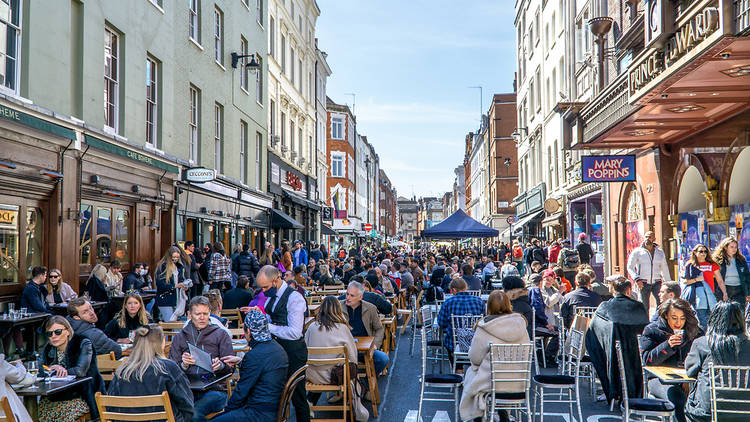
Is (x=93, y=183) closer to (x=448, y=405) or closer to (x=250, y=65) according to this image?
(x=448, y=405)

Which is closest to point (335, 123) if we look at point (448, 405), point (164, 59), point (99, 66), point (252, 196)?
point (252, 196)

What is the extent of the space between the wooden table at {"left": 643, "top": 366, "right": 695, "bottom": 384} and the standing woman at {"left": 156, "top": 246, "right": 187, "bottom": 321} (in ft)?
29.0

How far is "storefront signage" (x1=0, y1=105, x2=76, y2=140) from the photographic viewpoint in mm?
10242

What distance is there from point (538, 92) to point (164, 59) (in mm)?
22041

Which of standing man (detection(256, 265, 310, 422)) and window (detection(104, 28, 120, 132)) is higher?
window (detection(104, 28, 120, 132))

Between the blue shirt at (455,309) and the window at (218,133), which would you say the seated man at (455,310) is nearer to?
the blue shirt at (455,309)

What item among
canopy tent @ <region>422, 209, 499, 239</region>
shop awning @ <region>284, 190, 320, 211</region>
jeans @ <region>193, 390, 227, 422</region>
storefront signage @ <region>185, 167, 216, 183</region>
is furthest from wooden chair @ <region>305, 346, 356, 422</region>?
shop awning @ <region>284, 190, 320, 211</region>

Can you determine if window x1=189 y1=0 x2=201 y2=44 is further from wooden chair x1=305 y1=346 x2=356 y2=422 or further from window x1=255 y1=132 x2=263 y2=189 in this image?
wooden chair x1=305 y1=346 x2=356 y2=422

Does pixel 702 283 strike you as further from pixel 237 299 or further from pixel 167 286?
pixel 167 286

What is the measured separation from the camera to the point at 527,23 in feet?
128

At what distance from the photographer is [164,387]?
213 inches

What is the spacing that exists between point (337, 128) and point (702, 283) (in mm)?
49789

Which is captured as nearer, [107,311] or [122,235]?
[107,311]

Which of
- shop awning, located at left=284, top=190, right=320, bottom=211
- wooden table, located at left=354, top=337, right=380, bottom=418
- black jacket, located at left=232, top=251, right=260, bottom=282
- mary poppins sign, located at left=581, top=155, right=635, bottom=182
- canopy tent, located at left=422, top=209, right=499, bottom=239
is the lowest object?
wooden table, located at left=354, top=337, right=380, bottom=418
